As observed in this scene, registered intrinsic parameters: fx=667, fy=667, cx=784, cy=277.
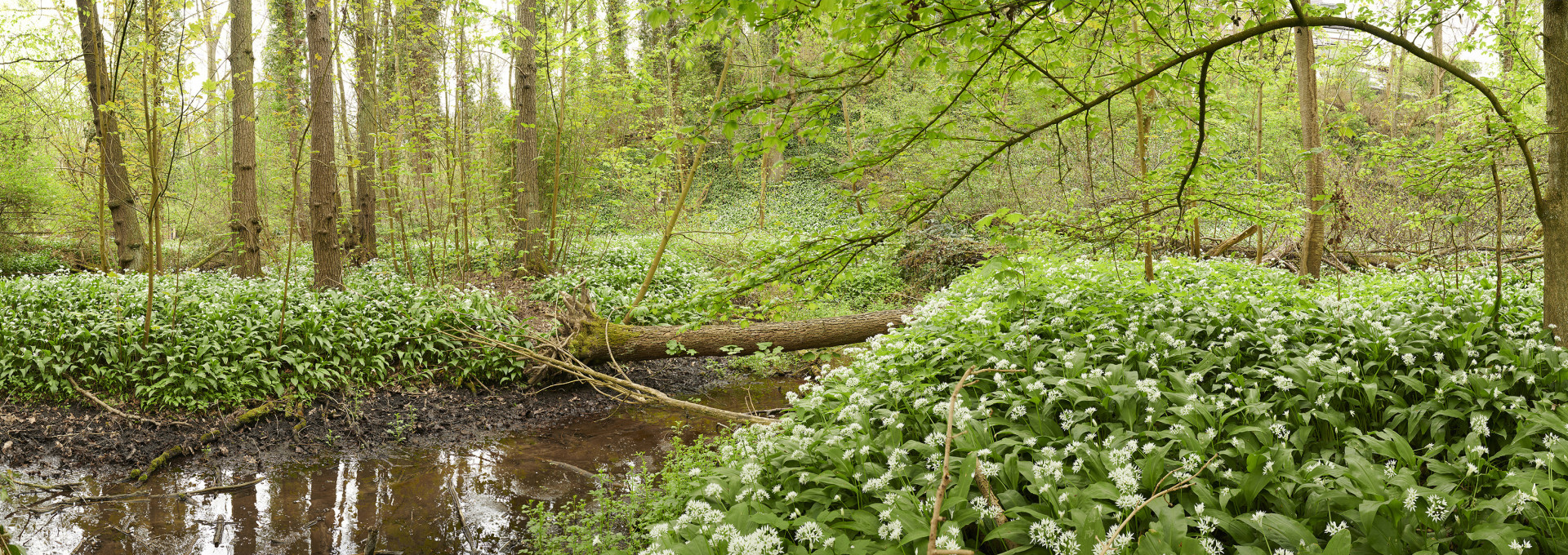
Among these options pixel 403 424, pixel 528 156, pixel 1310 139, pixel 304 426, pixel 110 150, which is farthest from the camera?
pixel 528 156

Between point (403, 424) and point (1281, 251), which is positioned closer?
point (403, 424)

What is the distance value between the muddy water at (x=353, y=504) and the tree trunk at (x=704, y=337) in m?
1.10

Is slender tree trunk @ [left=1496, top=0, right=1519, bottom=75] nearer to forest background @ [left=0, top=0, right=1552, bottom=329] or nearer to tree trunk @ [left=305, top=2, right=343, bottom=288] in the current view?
forest background @ [left=0, top=0, right=1552, bottom=329]

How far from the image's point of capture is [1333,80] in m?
15.8

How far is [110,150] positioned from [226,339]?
483 cm

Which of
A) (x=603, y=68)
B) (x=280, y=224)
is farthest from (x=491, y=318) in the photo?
(x=280, y=224)

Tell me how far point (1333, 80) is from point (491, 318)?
19.0 m

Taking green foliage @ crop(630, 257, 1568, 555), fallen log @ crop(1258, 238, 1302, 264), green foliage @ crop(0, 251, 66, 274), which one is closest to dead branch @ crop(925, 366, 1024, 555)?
green foliage @ crop(630, 257, 1568, 555)

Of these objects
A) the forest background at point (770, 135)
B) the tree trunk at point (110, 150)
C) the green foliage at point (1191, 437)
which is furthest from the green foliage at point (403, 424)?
the green foliage at point (1191, 437)

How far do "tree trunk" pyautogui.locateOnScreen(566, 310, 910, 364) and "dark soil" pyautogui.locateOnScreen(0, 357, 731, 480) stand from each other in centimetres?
68

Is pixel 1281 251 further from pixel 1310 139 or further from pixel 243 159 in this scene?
pixel 243 159

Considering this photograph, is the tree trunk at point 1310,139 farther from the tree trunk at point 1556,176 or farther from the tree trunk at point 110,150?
the tree trunk at point 110,150

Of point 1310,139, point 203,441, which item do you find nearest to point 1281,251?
point 1310,139

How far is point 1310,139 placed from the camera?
759cm
